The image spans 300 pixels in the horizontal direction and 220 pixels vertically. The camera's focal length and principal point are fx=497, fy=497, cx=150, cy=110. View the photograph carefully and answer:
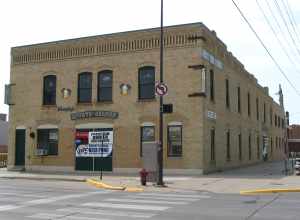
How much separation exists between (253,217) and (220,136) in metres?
20.5

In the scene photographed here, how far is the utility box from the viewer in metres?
23.1

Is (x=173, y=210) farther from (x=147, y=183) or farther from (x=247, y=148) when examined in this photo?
(x=247, y=148)

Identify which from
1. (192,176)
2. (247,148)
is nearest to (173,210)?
(192,176)

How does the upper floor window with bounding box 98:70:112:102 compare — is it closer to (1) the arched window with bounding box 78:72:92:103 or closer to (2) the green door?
(1) the arched window with bounding box 78:72:92:103

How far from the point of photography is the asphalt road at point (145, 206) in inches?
485

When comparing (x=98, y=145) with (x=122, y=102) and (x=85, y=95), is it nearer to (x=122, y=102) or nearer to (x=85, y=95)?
(x=122, y=102)

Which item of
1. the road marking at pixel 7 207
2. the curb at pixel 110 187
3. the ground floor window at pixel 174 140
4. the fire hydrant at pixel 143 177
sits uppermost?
the ground floor window at pixel 174 140

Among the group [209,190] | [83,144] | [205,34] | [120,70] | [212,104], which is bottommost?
[209,190]

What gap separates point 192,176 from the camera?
1083 inches

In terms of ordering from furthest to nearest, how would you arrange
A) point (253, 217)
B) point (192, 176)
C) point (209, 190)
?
point (192, 176), point (209, 190), point (253, 217)

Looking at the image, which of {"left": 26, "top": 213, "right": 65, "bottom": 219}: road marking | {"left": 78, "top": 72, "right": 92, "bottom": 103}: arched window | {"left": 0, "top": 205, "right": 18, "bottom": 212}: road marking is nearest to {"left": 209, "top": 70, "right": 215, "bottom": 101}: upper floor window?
{"left": 78, "top": 72, "right": 92, "bottom": 103}: arched window

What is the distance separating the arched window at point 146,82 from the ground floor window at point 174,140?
2.41 m

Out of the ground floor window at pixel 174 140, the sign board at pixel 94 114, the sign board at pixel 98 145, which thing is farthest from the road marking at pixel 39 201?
the sign board at pixel 94 114

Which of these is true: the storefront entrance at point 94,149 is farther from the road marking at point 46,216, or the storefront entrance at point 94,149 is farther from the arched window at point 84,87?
the road marking at point 46,216
